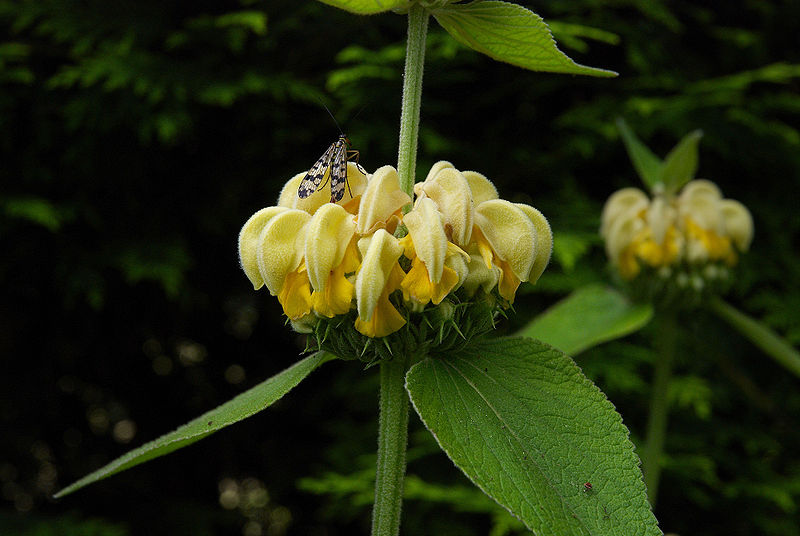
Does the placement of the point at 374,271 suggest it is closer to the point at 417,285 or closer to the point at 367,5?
the point at 417,285

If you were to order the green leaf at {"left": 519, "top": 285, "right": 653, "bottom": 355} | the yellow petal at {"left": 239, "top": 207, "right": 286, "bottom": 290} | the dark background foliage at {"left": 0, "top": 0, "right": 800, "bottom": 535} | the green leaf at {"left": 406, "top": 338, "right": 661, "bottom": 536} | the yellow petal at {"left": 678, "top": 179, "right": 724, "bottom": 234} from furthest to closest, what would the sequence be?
the dark background foliage at {"left": 0, "top": 0, "right": 800, "bottom": 535} → the yellow petal at {"left": 678, "top": 179, "right": 724, "bottom": 234} → the green leaf at {"left": 519, "top": 285, "right": 653, "bottom": 355} → the yellow petal at {"left": 239, "top": 207, "right": 286, "bottom": 290} → the green leaf at {"left": 406, "top": 338, "right": 661, "bottom": 536}

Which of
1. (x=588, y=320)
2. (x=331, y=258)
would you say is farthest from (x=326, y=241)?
(x=588, y=320)

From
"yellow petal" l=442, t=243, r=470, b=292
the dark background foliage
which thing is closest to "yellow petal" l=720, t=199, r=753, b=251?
the dark background foliage

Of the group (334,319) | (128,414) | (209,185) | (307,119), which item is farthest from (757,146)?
(128,414)

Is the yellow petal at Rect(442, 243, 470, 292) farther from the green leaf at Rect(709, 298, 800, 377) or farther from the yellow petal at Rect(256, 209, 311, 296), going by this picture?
the green leaf at Rect(709, 298, 800, 377)

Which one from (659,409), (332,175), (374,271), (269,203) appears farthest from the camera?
(269,203)

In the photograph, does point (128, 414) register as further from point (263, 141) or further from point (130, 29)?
point (130, 29)
